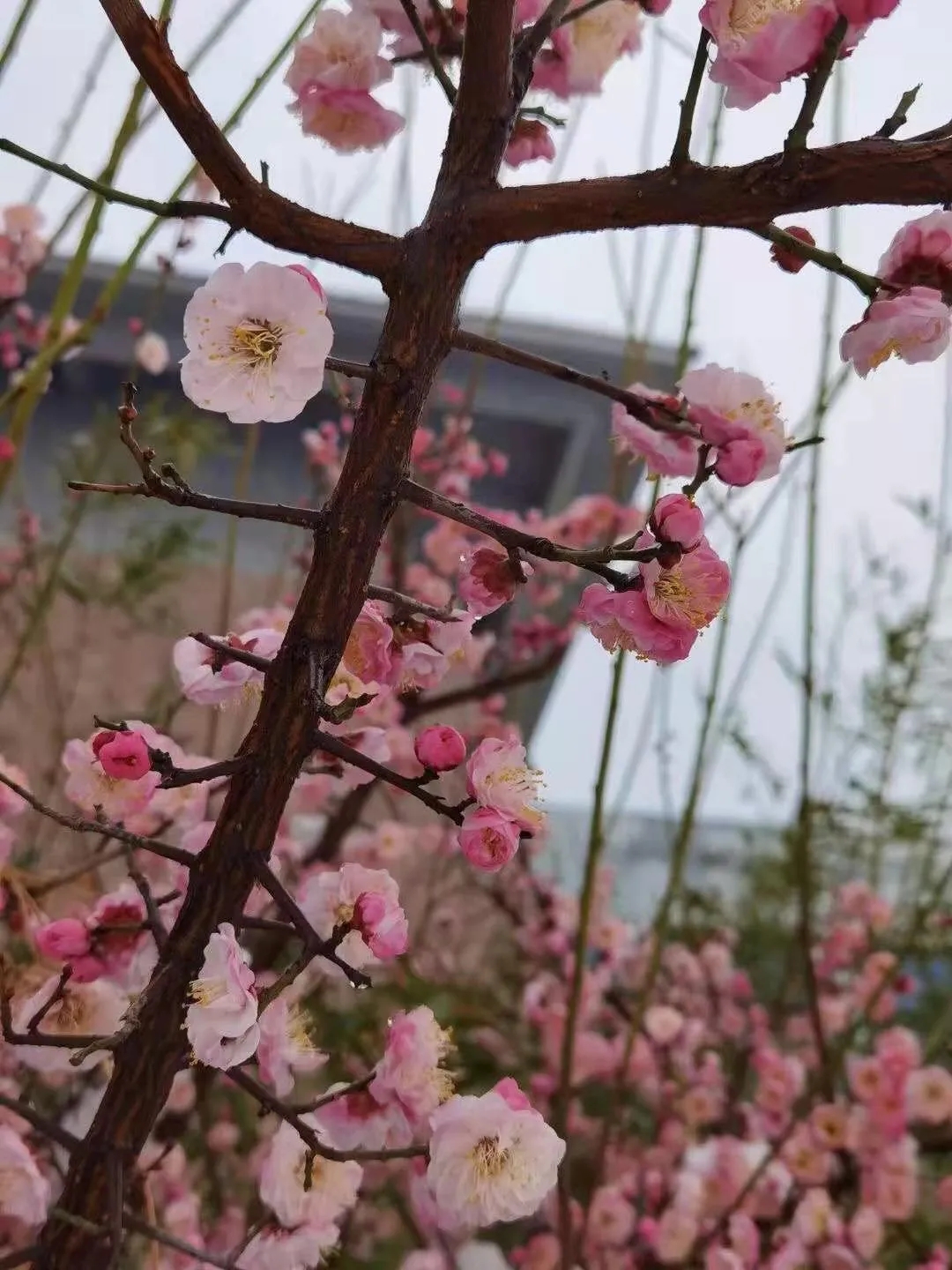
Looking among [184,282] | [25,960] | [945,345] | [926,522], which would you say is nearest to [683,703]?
[926,522]

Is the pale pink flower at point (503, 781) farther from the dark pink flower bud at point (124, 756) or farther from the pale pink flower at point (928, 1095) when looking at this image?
the pale pink flower at point (928, 1095)

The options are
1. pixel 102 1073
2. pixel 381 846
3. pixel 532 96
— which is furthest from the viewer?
pixel 381 846

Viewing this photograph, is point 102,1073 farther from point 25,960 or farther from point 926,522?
point 926,522

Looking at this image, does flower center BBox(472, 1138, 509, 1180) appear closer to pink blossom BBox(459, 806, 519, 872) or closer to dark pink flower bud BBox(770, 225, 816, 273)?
pink blossom BBox(459, 806, 519, 872)

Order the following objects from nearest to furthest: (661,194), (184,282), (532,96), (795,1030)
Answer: (661,194) < (532,96) < (184,282) < (795,1030)

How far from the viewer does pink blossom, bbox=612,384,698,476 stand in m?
0.38

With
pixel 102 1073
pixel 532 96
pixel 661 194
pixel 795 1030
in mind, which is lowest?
pixel 102 1073

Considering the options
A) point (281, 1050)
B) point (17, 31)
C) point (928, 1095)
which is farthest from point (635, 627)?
point (928, 1095)

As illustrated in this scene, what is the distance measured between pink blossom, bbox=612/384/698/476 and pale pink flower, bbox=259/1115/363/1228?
295mm

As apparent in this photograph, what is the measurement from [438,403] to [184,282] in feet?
1.39

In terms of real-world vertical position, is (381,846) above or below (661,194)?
below

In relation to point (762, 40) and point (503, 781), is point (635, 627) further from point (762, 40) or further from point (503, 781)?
→ point (762, 40)

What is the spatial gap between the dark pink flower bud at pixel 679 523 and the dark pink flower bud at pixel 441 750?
0.32ft

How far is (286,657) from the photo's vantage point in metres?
0.33
